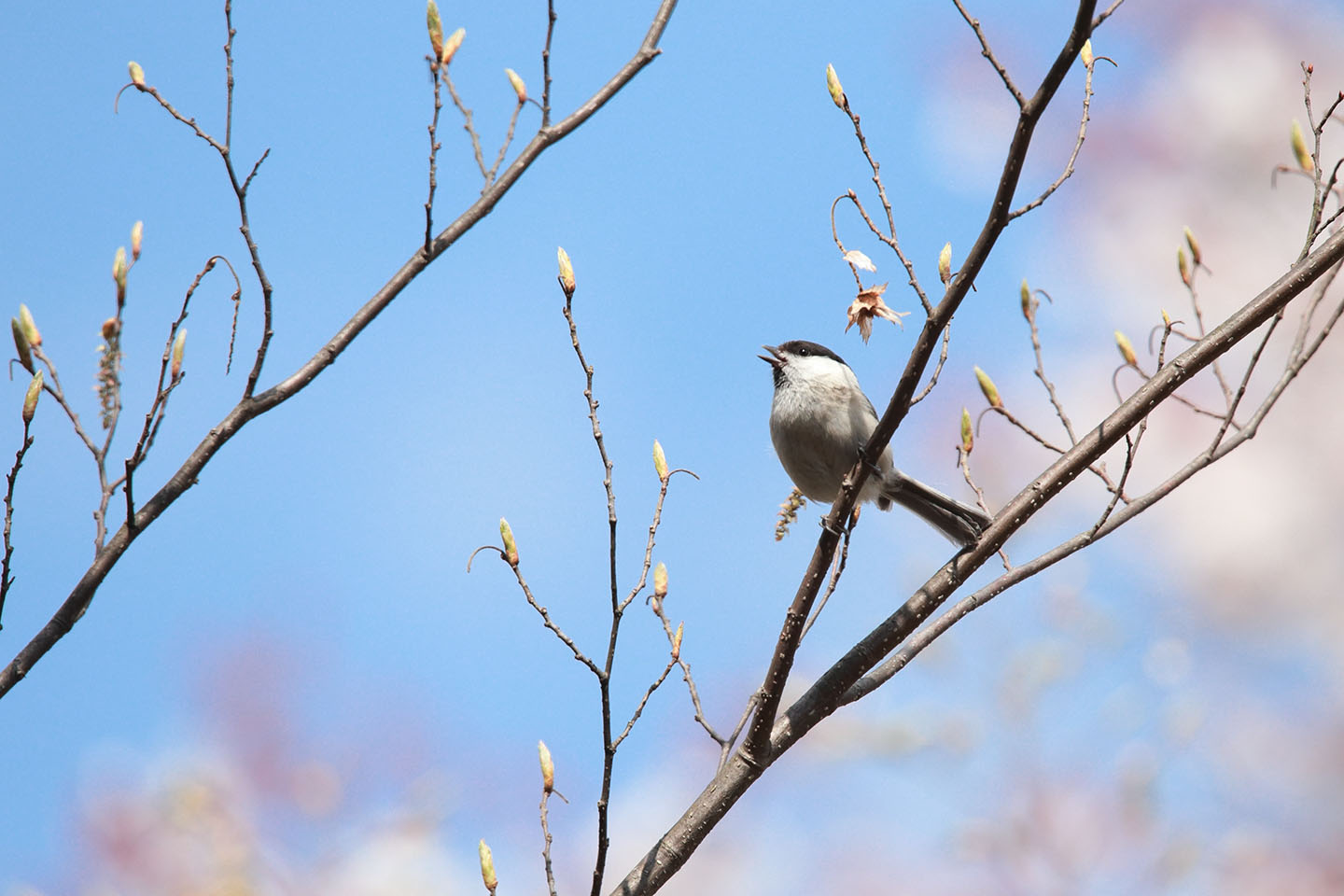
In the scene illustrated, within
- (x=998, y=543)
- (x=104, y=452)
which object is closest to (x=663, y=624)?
(x=998, y=543)

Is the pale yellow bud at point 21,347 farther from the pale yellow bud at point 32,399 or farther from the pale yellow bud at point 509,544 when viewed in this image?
the pale yellow bud at point 509,544

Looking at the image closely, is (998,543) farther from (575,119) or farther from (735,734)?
(575,119)

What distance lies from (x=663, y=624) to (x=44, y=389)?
5.26 feet

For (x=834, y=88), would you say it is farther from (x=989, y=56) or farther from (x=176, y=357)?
(x=176, y=357)

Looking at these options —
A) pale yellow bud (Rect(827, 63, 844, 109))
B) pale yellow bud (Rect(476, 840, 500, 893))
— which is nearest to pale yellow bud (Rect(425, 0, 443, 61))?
pale yellow bud (Rect(827, 63, 844, 109))

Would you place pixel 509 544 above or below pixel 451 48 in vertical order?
below

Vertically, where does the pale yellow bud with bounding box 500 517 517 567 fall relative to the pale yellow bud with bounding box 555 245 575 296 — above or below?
below

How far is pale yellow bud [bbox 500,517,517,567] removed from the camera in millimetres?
2793

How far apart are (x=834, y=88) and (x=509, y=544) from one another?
151 cm

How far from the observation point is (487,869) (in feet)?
8.87

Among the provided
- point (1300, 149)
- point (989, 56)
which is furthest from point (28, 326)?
point (1300, 149)

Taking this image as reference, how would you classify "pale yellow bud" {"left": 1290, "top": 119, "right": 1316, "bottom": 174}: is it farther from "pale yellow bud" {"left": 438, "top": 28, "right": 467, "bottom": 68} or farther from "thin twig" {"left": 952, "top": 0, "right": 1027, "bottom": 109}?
"pale yellow bud" {"left": 438, "top": 28, "right": 467, "bottom": 68}

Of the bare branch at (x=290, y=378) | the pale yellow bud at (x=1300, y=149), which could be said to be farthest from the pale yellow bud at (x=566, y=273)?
the pale yellow bud at (x=1300, y=149)

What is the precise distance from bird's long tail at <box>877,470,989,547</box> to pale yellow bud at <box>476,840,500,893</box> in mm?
2244
